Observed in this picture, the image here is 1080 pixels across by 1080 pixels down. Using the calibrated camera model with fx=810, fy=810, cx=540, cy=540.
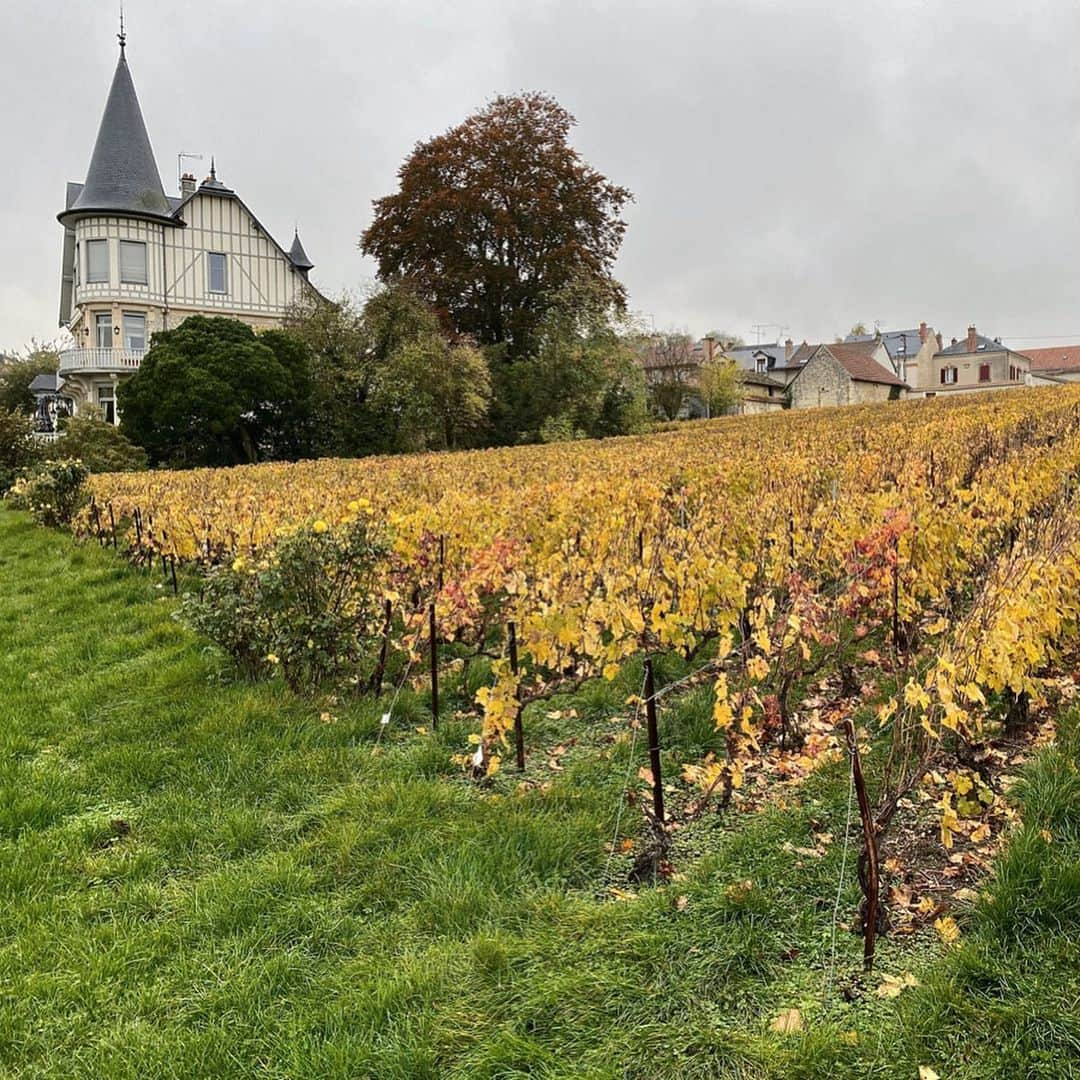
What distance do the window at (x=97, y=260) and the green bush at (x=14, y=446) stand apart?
14515mm

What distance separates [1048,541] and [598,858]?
2.25 meters

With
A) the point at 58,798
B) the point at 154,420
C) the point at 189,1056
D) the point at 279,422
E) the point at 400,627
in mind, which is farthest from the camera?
the point at 279,422

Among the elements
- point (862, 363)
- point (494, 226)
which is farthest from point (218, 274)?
point (862, 363)

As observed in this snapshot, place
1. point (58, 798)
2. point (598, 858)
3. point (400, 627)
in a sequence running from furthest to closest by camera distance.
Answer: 1. point (400, 627)
2. point (58, 798)
3. point (598, 858)

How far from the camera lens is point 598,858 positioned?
2.90m

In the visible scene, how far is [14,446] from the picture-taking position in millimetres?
20141

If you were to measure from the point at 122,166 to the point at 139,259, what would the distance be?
388 centimetres

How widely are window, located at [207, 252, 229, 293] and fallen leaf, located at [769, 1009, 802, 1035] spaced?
37501mm

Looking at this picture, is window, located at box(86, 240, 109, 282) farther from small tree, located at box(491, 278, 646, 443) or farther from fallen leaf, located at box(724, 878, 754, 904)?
fallen leaf, located at box(724, 878, 754, 904)

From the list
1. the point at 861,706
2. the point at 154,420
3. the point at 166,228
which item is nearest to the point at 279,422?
the point at 154,420

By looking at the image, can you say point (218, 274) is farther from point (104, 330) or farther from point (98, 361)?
point (98, 361)

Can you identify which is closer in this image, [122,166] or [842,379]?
[122,166]

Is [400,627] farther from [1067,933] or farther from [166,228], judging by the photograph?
[166,228]

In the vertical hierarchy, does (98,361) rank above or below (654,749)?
above
